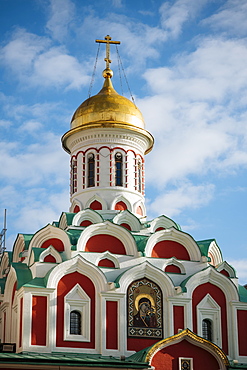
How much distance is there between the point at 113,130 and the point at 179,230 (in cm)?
412

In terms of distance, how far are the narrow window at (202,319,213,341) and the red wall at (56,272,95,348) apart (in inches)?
125

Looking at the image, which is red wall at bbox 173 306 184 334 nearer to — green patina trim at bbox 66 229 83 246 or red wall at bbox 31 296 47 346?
green patina trim at bbox 66 229 83 246

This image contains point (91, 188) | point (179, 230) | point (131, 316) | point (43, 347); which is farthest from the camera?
point (91, 188)

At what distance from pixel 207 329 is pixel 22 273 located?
5.34 meters

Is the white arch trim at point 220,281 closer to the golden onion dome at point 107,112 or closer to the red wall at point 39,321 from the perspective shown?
the red wall at point 39,321

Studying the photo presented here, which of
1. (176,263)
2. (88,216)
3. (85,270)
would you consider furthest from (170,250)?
(85,270)

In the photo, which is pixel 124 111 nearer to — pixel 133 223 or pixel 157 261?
pixel 133 223

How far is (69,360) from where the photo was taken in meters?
15.7

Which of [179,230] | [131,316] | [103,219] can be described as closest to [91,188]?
→ [103,219]

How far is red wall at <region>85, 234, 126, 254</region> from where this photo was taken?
18797 mm

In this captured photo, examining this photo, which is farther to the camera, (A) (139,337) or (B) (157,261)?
(B) (157,261)

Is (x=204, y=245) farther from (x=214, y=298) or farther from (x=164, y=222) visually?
(x=214, y=298)

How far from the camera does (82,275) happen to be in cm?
1792

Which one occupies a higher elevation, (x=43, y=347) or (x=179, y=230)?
(x=179, y=230)
